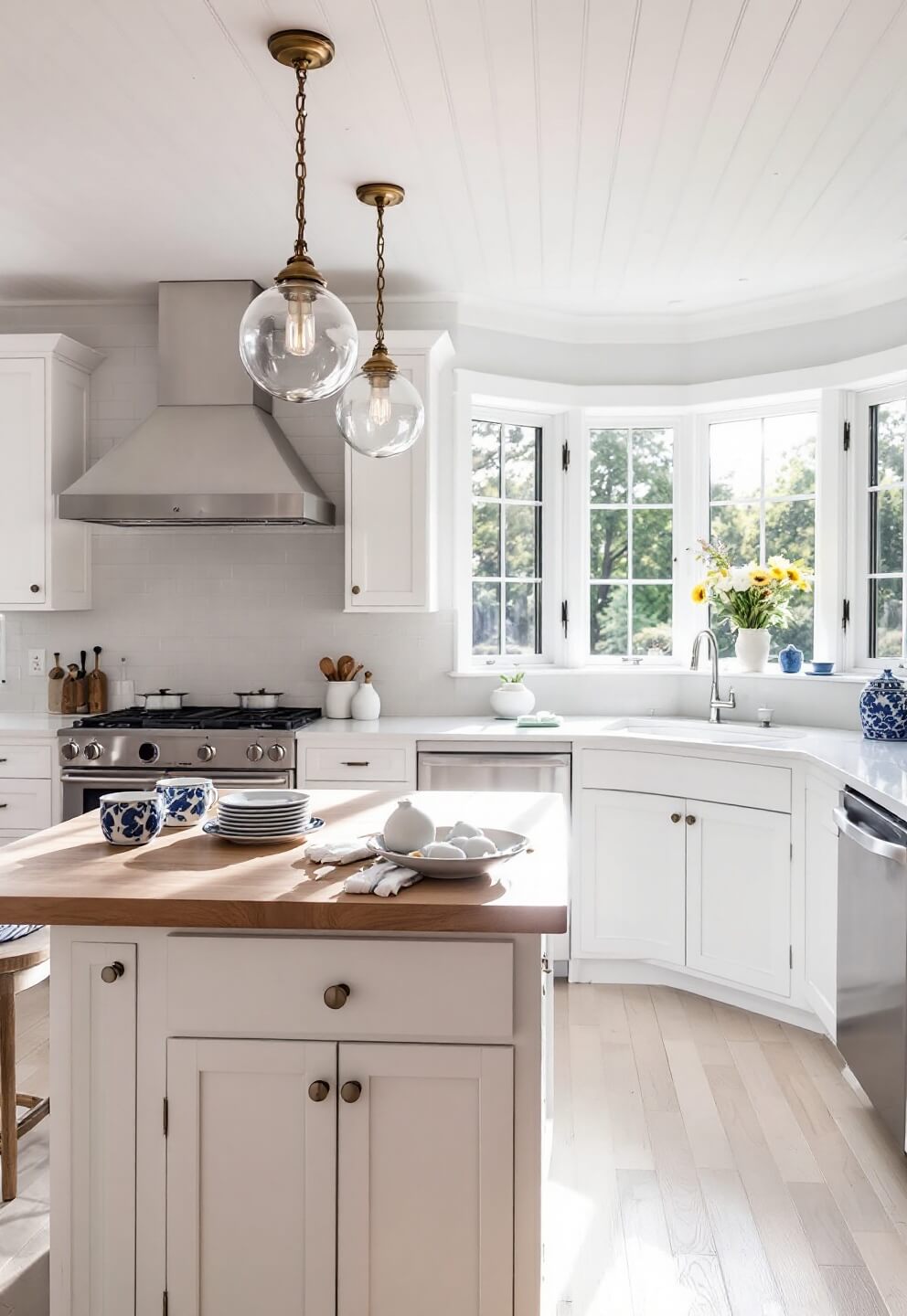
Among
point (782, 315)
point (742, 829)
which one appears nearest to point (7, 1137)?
point (742, 829)

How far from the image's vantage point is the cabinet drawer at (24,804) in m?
4.11

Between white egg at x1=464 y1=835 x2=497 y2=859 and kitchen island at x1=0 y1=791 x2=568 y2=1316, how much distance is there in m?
0.06

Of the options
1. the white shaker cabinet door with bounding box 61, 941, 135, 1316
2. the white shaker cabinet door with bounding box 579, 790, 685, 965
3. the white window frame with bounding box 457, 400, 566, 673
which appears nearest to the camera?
the white shaker cabinet door with bounding box 61, 941, 135, 1316

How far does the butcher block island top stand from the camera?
1691 millimetres

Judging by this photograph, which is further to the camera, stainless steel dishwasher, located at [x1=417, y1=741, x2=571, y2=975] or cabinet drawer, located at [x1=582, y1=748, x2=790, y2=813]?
stainless steel dishwasher, located at [x1=417, y1=741, x2=571, y2=975]

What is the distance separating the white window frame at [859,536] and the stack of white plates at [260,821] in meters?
3.03

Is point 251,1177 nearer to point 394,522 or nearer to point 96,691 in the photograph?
point 394,522

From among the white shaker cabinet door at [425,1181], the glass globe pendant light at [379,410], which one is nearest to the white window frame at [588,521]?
the glass globe pendant light at [379,410]

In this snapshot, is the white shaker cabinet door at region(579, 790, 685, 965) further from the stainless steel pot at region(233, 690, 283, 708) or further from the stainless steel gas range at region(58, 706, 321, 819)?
the stainless steel pot at region(233, 690, 283, 708)

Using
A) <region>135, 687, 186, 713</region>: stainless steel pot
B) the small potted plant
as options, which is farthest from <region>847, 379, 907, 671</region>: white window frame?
<region>135, 687, 186, 713</region>: stainless steel pot

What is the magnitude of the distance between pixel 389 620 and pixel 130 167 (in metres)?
2.08

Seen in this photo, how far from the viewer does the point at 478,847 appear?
74.1 inches

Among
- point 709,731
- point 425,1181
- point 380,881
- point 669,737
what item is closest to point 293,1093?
point 425,1181

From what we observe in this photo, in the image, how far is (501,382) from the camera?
4.64 m
